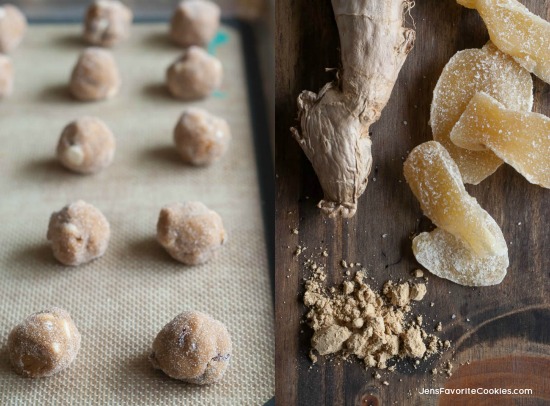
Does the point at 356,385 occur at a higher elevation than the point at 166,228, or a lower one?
lower

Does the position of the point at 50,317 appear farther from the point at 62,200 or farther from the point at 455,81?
the point at 455,81

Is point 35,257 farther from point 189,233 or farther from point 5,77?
point 5,77

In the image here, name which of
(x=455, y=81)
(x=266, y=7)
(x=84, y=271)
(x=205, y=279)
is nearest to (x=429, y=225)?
(x=455, y=81)

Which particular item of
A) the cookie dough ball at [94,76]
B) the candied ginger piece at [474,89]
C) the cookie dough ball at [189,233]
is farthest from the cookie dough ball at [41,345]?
the candied ginger piece at [474,89]

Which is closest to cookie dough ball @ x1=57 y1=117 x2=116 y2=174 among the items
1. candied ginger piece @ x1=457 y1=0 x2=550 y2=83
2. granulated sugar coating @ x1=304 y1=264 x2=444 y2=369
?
granulated sugar coating @ x1=304 y1=264 x2=444 y2=369

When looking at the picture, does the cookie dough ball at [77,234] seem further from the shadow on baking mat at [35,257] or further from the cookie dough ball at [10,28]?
the cookie dough ball at [10,28]

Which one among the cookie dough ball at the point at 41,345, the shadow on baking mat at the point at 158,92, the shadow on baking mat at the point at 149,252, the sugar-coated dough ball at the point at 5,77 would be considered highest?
the sugar-coated dough ball at the point at 5,77

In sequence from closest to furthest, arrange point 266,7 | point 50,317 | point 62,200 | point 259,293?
1. point 50,317
2. point 259,293
3. point 62,200
4. point 266,7
